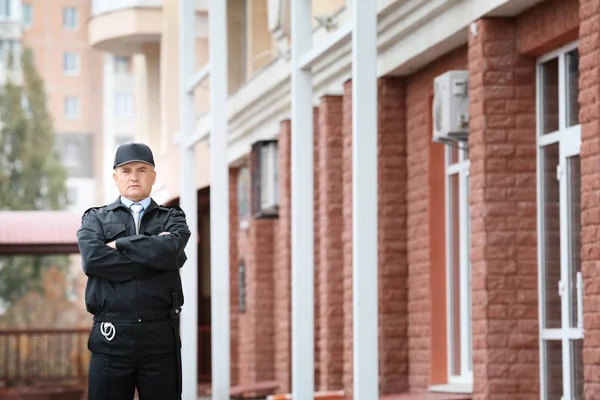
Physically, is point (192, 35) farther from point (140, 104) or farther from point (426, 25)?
point (140, 104)

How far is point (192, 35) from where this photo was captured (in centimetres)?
1581

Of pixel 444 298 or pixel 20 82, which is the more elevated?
pixel 20 82

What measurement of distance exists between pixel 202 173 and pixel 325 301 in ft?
29.6

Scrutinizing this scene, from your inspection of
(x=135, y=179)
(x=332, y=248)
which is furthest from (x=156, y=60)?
(x=135, y=179)

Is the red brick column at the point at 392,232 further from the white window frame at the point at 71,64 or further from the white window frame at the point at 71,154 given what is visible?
the white window frame at the point at 71,64

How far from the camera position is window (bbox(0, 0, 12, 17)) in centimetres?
8069

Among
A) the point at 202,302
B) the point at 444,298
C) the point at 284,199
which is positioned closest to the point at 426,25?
the point at 444,298

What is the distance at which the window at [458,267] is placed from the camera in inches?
542

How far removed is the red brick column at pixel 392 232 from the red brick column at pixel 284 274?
3.48m

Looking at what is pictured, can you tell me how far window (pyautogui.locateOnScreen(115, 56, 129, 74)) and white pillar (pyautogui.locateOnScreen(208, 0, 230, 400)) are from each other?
6532cm

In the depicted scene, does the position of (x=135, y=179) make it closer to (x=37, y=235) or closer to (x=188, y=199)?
(x=188, y=199)

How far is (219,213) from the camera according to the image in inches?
563

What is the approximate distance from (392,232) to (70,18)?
70.6 m

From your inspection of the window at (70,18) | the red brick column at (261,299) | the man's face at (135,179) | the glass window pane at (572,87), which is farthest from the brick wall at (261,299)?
the window at (70,18)
